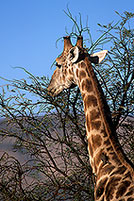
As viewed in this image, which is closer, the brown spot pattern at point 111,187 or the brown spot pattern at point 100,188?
the brown spot pattern at point 111,187

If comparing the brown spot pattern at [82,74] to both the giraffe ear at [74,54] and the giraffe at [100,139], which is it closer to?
the giraffe at [100,139]

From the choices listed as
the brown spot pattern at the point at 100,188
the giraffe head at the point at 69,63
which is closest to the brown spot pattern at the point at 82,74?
the giraffe head at the point at 69,63

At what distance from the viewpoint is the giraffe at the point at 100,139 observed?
Answer: 2973 millimetres

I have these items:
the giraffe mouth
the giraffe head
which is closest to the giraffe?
the giraffe head

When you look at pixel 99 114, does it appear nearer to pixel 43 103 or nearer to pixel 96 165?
pixel 96 165

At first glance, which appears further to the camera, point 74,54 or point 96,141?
point 74,54

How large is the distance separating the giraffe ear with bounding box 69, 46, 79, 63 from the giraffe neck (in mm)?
172

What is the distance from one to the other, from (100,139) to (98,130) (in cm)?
10

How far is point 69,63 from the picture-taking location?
160 inches

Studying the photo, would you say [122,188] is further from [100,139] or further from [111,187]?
[100,139]

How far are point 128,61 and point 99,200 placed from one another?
283 centimetres

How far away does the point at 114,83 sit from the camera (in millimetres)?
5512

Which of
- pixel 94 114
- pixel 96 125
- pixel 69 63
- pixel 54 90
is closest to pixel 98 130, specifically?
pixel 96 125

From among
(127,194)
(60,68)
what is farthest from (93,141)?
(60,68)
